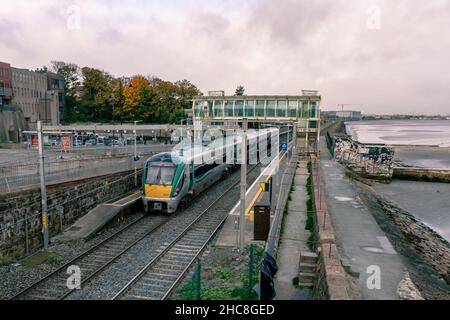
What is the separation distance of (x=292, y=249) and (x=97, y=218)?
391 inches

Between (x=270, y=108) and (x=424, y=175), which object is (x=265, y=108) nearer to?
(x=270, y=108)

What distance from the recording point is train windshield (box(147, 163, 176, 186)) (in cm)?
2030

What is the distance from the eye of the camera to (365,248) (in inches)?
546

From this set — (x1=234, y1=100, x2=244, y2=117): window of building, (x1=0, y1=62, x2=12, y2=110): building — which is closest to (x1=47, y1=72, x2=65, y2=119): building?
(x1=0, y1=62, x2=12, y2=110): building

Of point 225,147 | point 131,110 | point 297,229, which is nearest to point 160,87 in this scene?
point 131,110

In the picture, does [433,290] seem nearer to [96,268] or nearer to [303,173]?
[96,268]

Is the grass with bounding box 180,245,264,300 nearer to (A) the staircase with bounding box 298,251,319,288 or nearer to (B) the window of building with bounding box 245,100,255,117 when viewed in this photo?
(A) the staircase with bounding box 298,251,319,288

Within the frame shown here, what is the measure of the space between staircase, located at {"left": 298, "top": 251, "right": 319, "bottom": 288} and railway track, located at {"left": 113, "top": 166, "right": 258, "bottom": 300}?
4.08 m

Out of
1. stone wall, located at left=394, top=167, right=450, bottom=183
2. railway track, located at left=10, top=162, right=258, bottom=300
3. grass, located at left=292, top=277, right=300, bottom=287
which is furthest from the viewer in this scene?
stone wall, located at left=394, top=167, right=450, bottom=183

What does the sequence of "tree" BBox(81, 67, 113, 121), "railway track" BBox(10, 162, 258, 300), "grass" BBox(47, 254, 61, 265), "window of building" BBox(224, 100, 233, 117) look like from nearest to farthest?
1. "railway track" BBox(10, 162, 258, 300)
2. "grass" BBox(47, 254, 61, 265)
3. "window of building" BBox(224, 100, 233, 117)
4. "tree" BBox(81, 67, 113, 121)

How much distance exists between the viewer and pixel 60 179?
758 inches

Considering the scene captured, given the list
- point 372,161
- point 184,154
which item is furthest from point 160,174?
Answer: point 372,161

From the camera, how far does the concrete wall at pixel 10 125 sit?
52875 mm

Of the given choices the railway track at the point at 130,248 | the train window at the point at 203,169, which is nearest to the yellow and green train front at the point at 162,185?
the railway track at the point at 130,248
